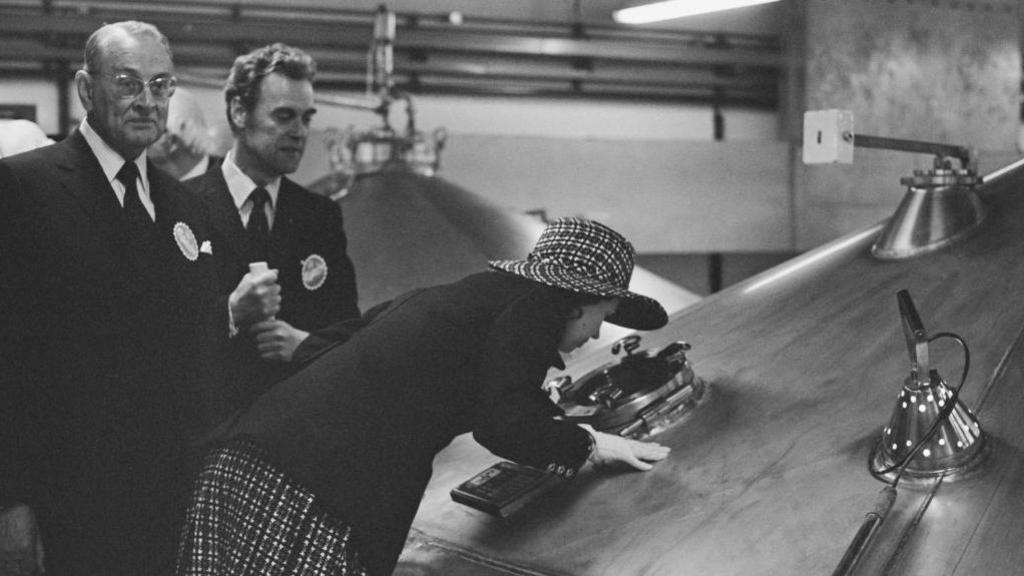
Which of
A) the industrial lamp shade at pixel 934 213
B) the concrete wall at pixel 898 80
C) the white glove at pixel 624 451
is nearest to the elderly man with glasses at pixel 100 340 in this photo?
the white glove at pixel 624 451

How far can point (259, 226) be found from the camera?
7.53ft

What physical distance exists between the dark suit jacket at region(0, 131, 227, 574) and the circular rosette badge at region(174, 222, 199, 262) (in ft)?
0.11

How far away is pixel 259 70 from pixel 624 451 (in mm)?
1223

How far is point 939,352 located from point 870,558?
1.71ft

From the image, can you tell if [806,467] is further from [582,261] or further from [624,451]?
[582,261]

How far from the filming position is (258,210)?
230 cm

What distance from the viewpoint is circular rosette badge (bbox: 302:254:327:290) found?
2348 millimetres

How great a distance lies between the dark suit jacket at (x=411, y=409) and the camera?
152 cm

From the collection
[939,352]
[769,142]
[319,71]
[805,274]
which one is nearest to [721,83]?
[769,142]

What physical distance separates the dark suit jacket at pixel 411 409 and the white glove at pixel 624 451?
7 centimetres

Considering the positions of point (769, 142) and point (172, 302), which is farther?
point (769, 142)

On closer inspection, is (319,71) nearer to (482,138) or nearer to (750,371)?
(482,138)

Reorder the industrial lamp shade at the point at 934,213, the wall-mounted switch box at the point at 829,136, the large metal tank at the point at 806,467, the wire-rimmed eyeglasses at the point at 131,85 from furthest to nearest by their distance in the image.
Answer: the industrial lamp shade at the point at 934,213
the wall-mounted switch box at the point at 829,136
the wire-rimmed eyeglasses at the point at 131,85
the large metal tank at the point at 806,467

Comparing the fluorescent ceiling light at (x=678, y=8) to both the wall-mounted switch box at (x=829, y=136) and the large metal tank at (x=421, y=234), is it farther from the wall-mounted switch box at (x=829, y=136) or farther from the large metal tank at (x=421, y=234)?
the large metal tank at (x=421, y=234)
